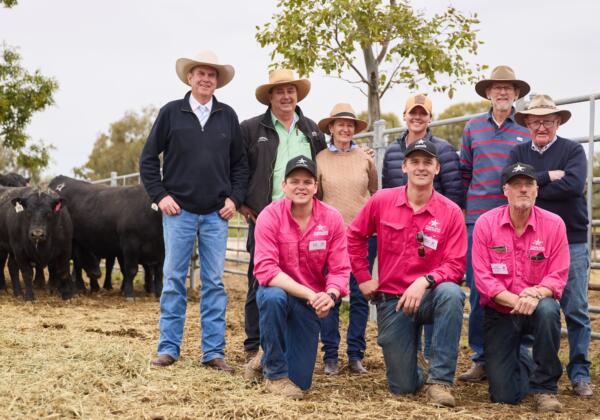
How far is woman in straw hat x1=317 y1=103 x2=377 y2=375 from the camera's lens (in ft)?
17.4

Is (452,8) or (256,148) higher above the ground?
(452,8)

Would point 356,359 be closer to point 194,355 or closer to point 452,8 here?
point 194,355

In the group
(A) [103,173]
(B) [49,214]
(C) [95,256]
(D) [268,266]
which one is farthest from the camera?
(A) [103,173]

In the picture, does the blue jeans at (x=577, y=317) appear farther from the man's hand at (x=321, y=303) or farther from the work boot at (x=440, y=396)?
the man's hand at (x=321, y=303)

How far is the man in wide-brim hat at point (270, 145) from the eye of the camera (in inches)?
207

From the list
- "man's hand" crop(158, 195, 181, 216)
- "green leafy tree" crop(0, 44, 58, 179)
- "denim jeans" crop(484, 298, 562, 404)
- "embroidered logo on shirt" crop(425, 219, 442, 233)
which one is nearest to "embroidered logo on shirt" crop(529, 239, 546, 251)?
"denim jeans" crop(484, 298, 562, 404)

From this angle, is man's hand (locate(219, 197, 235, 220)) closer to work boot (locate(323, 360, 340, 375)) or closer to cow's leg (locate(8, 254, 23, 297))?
work boot (locate(323, 360, 340, 375))

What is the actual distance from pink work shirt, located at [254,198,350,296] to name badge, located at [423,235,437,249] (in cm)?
48

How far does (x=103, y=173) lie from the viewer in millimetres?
46906

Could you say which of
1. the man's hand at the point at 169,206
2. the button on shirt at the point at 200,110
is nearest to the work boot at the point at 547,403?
the man's hand at the point at 169,206

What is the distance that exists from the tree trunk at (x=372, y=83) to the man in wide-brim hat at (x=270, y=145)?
Answer: 25.2 feet

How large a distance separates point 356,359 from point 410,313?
3.29ft

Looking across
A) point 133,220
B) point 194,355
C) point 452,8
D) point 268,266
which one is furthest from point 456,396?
point 452,8

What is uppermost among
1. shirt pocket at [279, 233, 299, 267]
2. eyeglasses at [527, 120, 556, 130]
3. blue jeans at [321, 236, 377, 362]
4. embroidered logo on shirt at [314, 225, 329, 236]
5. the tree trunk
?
the tree trunk
